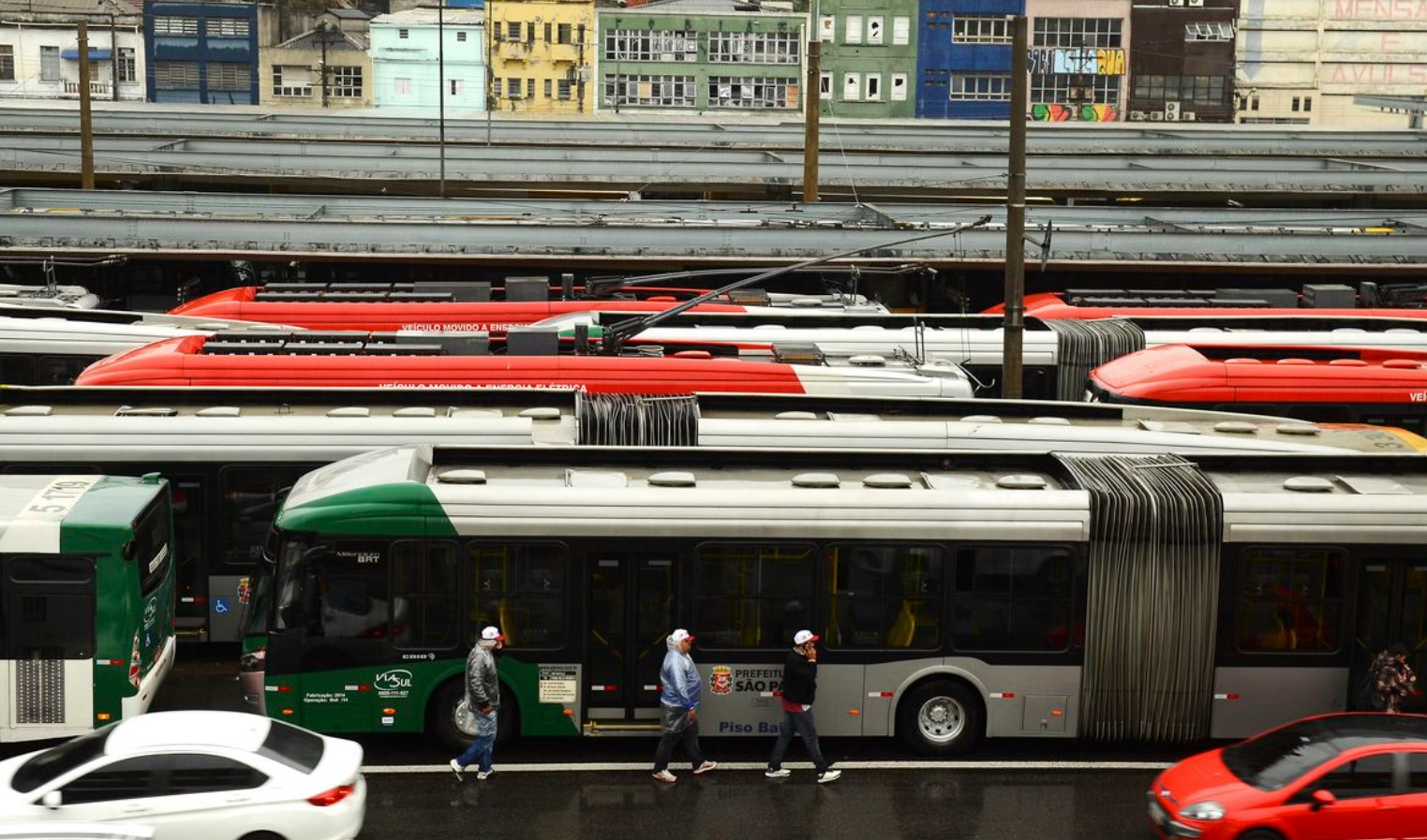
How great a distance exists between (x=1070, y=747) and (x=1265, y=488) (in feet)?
10.7

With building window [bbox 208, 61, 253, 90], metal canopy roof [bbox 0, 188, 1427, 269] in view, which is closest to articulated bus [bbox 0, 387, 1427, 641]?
metal canopy roof [bbox 0, 188, 1427, 269]

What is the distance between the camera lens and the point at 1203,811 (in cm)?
1413

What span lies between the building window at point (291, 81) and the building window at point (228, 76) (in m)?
1.69

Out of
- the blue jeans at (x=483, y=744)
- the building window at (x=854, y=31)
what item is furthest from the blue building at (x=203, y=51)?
the blue jeans at (x=483, y=744)

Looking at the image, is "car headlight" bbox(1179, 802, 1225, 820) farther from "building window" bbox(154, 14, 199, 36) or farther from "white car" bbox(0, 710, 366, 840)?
"building window" bbox(154, 14, 199, 36)

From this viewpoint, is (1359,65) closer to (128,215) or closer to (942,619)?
(128,215)

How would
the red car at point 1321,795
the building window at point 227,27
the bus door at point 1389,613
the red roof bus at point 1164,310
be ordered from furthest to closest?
1. the building window at point 227,27
2. the red roof bus at point 1164,310
3. the bus door at point 1389,613
4. the red car at point 1321,795

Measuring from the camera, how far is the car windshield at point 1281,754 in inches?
557

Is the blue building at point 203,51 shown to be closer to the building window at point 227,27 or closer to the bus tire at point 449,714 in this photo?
the building window at point 227,27

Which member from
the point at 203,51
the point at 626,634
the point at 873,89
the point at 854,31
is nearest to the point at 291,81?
the point at 203,51

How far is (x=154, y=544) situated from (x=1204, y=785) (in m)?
10.3

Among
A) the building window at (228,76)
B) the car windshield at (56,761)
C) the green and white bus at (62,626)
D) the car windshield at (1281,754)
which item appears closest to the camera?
the car windshield at (56,761)

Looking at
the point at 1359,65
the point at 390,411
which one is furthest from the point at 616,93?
the point at 390,411

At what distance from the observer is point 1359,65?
413ft
